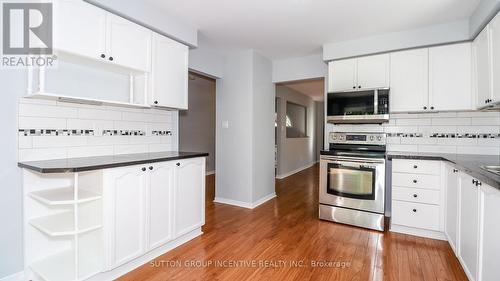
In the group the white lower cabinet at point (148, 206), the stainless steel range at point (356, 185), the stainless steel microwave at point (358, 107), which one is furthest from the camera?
the stainless steel microwave at point (358, 107)

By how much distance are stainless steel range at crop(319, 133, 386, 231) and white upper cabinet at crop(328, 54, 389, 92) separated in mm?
689

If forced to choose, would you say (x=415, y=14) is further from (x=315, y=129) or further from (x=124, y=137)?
(x=315, y=129)

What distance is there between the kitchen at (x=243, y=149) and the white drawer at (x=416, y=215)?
0.04 feet

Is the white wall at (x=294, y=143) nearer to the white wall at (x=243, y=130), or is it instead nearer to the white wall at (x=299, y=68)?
the white wall at (x=299, y=68)

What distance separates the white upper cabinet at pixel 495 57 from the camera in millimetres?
2102

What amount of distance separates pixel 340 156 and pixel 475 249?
1549 millimetres

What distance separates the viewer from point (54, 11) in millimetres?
1757

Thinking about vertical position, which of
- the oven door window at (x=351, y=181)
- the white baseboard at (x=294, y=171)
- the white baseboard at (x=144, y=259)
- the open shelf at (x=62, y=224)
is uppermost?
the oven door window at (x=351, y=181)

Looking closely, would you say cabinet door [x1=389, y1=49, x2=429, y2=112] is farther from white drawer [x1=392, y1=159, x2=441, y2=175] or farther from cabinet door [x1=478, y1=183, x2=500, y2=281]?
cabinet door [x1=478, y1=183, x2=500, y2=281]

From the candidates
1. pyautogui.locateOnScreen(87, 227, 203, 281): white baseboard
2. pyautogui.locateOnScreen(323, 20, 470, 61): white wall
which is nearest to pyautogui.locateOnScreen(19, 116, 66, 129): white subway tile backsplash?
pyautogui.locateOnScreen(87, 227, 203, 281): white baseboard

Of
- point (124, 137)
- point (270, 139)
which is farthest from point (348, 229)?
point (124, 137)

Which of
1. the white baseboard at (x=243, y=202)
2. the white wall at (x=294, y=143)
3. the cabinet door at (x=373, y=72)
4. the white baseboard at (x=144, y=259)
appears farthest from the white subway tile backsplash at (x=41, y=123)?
the white wall at (x=294, y=143)

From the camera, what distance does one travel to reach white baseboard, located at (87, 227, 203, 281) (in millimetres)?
1862

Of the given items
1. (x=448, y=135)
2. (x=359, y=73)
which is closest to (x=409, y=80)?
(x=359, y=73)
